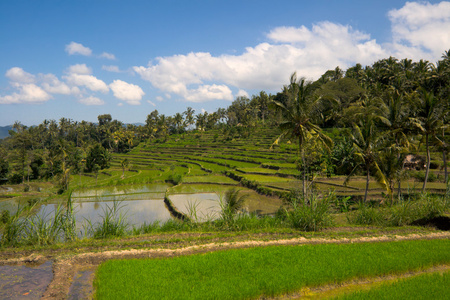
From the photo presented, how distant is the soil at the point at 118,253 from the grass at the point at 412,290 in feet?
2.68

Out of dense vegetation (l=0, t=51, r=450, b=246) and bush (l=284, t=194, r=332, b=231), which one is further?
dense vegetation (l=0, t=51, r=450, b=246)

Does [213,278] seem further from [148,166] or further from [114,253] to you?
[148,166]

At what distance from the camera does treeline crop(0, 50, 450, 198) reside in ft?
64.2

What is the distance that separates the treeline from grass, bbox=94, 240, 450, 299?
7637 millimetres

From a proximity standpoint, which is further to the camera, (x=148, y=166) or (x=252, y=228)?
(x=148, y=166)

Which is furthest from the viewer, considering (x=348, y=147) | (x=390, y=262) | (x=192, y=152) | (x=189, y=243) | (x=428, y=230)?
(x=192, y=152)

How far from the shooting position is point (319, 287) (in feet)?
26.5

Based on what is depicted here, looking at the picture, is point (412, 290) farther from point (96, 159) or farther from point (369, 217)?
point (96, 159)

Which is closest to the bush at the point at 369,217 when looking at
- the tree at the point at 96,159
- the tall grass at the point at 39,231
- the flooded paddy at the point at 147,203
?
the flooded paddy at the point at 147,203

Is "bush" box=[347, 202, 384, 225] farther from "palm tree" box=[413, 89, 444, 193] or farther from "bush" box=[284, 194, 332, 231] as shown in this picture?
"palm tree" box=[413, 89, 444, 193]

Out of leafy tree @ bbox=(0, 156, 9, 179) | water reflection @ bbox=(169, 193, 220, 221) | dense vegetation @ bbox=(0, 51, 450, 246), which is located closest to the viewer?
dense vegetation @ bbox=(0, 51, 450, 246)

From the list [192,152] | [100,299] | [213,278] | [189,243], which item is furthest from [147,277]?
[192,152]

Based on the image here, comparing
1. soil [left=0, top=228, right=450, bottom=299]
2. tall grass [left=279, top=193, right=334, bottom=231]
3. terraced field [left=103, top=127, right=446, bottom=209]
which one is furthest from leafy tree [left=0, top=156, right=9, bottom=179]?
tall grass [left=279, top=193, right=334, bottom=231]

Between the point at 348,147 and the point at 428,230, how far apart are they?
77.1 feet
